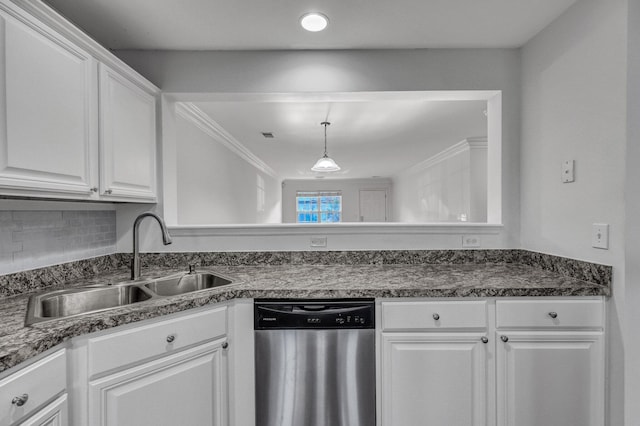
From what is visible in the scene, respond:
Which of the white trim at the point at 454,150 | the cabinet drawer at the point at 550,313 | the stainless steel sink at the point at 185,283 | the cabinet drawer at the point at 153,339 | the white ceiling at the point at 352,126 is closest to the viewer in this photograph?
the cabinet drawer at the point at 153,339

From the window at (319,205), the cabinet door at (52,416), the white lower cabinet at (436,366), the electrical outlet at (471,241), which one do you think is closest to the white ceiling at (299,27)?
the electrical outlet at (471,241)

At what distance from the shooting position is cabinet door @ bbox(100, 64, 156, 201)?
1510 millimetres

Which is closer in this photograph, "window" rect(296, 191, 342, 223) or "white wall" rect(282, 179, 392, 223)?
"white wall" rect(282, 179, 392, 223)

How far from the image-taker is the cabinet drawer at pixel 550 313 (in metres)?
1.44

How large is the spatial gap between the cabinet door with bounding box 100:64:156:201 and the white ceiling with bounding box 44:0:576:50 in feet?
1.16

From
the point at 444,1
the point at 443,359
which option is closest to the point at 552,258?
the point at 443,359

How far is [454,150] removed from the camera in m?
5.13

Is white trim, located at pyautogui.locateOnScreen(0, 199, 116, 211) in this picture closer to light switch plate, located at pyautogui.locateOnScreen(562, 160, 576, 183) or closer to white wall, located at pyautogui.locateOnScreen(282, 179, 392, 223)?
light switch plate, located at pyautogui.locateOnScreen(562, 160, 576, 183)

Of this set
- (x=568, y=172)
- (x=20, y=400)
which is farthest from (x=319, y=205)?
(x=20, y=400)

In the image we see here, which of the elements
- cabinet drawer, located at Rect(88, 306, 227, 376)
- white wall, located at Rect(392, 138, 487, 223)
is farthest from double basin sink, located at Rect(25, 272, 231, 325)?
white wall, located at Rect(392, 138, 487, 223)

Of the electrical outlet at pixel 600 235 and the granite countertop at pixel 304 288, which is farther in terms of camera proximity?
the electrical outlet at pixel 600 235

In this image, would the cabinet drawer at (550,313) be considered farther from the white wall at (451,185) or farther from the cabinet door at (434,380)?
the white wall at (451,185)

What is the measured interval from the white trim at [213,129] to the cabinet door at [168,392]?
1816 millimetres

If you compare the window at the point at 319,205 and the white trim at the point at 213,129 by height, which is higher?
the white trim at the point at 213,129
